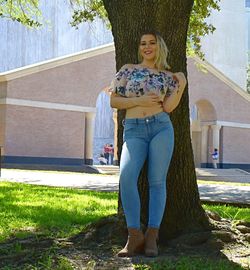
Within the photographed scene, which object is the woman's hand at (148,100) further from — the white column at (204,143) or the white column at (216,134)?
the white column at (204,143)

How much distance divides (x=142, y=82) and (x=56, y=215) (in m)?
3.16

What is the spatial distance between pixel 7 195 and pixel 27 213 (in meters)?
2.60

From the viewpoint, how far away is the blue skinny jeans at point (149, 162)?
3908 mm

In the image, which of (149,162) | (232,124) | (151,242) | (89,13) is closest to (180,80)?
(149,162)

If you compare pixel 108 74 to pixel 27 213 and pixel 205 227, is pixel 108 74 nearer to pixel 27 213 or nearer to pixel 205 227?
pixel 27 213

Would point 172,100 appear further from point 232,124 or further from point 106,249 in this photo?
point 232,124

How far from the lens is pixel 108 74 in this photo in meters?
32.5

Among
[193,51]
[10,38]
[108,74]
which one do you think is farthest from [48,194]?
[10,38]

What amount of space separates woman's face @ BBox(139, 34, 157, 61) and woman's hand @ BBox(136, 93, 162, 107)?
32 cm

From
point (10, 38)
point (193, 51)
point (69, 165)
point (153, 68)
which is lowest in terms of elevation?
point (69, 165)

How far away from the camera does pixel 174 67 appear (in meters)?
4.61

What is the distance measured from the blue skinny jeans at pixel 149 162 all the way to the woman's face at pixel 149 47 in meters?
0.45

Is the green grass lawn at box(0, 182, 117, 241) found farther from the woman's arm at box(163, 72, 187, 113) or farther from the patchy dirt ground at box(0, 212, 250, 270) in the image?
the woman's arm at box(163, 72, 187, 113)

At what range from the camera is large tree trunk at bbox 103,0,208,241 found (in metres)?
4.48
